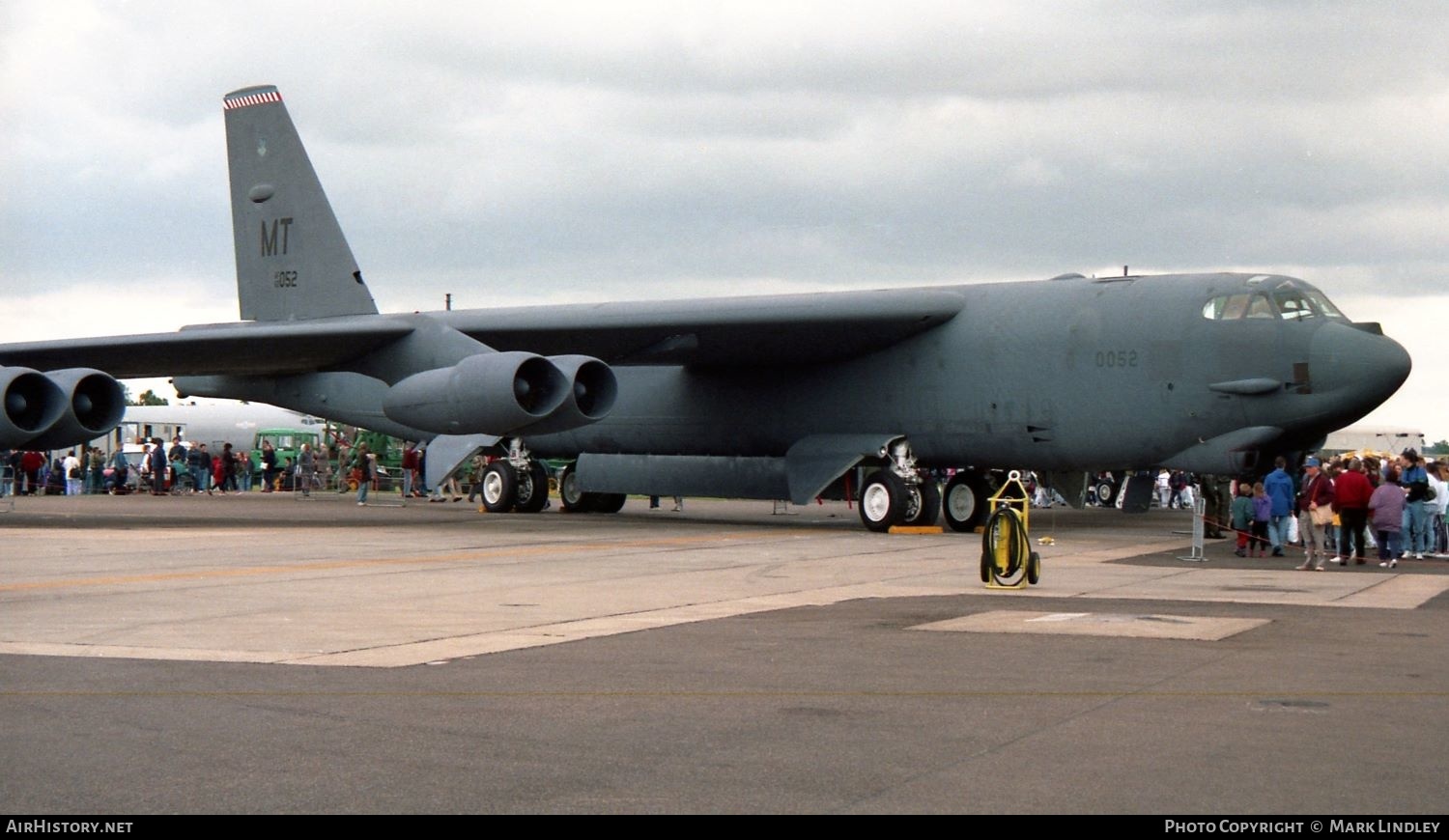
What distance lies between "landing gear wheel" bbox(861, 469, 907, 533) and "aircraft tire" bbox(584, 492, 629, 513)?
7.96m

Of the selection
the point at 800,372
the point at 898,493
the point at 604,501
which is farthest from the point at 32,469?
the point at 898,493

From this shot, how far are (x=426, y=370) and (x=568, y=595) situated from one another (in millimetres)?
12266

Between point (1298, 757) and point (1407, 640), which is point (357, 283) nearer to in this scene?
Answer: point (1407, 640)

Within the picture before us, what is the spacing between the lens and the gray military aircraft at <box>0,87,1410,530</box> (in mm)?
21953

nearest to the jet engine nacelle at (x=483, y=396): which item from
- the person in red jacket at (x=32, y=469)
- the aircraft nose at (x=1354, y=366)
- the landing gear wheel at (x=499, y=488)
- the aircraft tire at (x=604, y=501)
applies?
the landing gear wheel at (x=499, y=488)

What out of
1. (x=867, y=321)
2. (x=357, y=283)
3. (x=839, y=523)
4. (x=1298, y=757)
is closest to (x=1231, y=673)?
(x=1298, y=757)

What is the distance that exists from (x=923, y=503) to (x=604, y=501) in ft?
30.6

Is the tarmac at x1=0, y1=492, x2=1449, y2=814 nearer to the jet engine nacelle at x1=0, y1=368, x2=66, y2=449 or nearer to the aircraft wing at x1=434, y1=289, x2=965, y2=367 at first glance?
the jet engine nacelle at x1=0, y1=368, x2=66, y2=449

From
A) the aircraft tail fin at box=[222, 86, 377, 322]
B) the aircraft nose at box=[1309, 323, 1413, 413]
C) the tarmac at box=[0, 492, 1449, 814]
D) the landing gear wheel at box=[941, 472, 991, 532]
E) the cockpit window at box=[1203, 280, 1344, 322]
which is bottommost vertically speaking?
the tarmac at box=[0, 492, 1449, 814]

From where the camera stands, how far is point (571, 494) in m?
32.2

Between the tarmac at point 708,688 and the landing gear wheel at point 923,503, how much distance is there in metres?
7.38

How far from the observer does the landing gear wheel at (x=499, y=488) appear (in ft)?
103

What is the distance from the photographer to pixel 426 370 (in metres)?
25.4

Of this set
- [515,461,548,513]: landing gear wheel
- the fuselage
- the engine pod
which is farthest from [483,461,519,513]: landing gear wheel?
the engine pod
